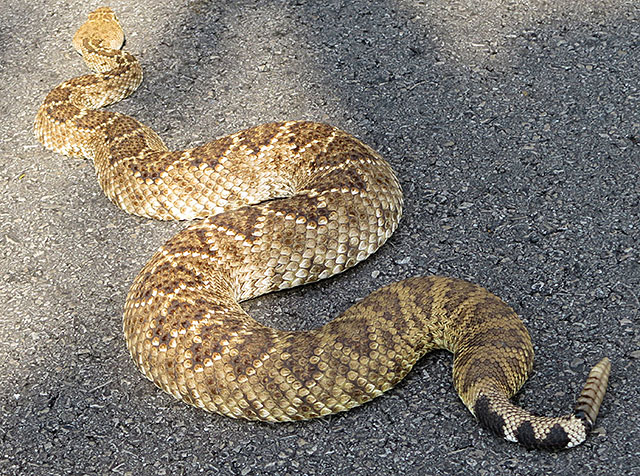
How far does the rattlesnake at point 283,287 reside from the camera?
12.2 feet

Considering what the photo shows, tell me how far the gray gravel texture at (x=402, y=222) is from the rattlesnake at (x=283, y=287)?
0.45ft

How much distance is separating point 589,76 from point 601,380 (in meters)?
3.09

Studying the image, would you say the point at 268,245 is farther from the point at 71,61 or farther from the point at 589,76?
the point at 71,61

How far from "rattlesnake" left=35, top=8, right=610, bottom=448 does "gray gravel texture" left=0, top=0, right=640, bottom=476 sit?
14 cm

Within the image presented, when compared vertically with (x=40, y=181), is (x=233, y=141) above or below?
above

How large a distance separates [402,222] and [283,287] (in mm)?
872

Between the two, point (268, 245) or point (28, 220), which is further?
point (28, 220)

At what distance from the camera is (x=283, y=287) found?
465cm

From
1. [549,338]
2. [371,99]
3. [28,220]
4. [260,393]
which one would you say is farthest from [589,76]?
[28,220]

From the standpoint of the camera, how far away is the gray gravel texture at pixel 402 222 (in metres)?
3.75

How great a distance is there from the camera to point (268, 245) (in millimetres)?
4539

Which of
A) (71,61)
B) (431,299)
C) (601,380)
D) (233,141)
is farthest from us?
(71,61)

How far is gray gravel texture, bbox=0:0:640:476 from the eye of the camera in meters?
3.75

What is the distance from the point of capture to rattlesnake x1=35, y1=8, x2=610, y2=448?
147 inches
